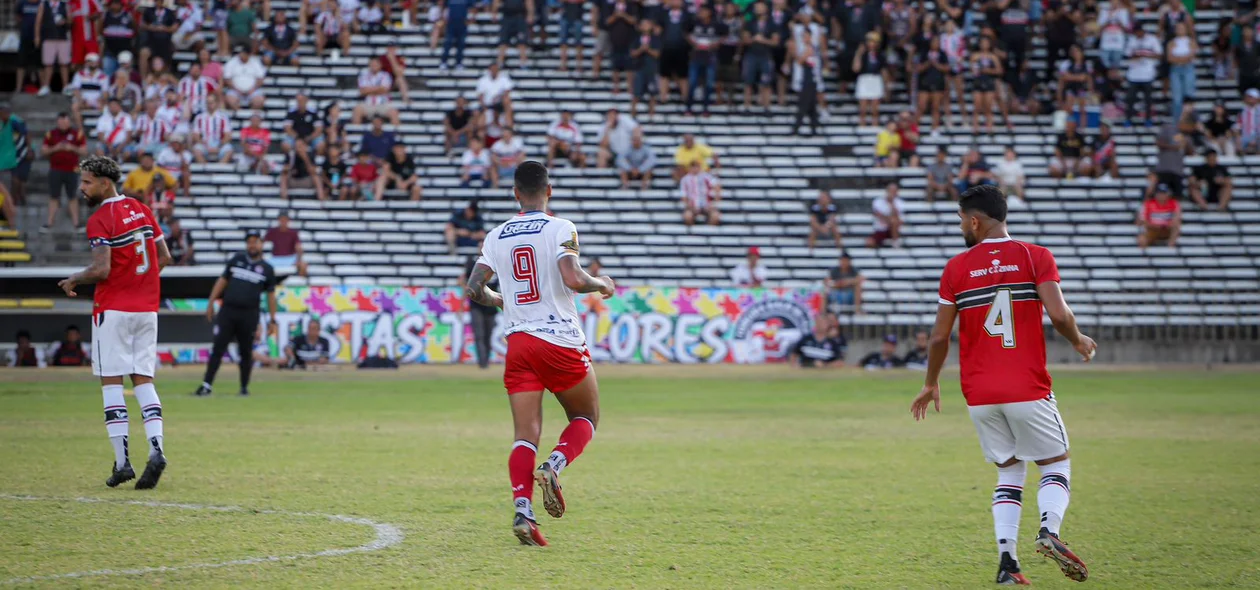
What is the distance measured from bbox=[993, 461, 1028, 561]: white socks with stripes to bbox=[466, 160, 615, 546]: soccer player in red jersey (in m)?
2.37

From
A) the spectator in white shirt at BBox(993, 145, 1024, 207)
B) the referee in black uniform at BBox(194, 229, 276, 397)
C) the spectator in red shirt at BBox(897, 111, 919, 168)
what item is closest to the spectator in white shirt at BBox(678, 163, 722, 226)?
the spectator in red shirt at BBox(897, 111, 919, 168)

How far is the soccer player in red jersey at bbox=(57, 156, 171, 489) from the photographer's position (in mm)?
10344

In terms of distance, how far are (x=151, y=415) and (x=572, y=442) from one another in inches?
150

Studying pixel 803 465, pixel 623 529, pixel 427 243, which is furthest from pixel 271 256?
pixel 623 529

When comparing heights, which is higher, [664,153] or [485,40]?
[485,40]

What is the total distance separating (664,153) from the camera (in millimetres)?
33406

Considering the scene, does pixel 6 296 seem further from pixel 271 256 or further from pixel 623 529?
pixel 623 529

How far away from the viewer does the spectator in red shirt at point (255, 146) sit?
31062mm

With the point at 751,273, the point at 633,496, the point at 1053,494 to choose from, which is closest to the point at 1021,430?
the point at 1053,494

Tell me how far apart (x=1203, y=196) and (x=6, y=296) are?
2545cm

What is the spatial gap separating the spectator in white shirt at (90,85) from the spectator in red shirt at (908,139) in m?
18.0

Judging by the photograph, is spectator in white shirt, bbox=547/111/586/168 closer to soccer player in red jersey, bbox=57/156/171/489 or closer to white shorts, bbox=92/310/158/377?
soccer player in red jersey, bbox=57/156/171/489

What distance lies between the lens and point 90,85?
105 feet

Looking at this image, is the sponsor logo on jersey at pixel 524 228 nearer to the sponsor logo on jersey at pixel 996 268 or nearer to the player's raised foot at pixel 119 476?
the sponsor logo on jersey at pixel 996 268
